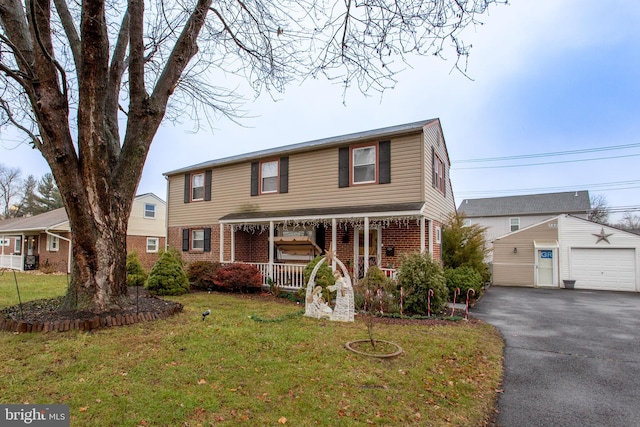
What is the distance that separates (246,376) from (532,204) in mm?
35373

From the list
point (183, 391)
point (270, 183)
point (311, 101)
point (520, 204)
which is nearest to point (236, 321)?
point (183, 391)

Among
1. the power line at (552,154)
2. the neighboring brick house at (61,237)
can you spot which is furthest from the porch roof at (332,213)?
the power line at (552,154)

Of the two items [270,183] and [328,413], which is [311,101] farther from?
[270,183]

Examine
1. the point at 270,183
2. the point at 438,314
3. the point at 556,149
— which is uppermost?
the point at 556,149

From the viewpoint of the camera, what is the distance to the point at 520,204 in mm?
32750

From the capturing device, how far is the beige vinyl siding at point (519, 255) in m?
17.6

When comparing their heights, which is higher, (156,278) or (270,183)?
(270,183)

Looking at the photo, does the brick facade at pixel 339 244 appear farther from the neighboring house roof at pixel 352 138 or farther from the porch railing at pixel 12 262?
the porch railing at pixel 12 262

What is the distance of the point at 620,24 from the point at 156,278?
480 inches

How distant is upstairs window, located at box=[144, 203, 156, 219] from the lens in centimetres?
2362

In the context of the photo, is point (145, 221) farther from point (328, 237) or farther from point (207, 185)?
point (328, 237)

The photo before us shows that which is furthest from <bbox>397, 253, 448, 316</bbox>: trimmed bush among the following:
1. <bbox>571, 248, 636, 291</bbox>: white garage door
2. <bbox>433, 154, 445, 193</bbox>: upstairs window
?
<bbox>571, 248, 636, 291</bbox>: white garage door

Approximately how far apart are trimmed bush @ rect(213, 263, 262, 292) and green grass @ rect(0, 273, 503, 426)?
4900mm

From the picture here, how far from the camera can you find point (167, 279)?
10.9m
